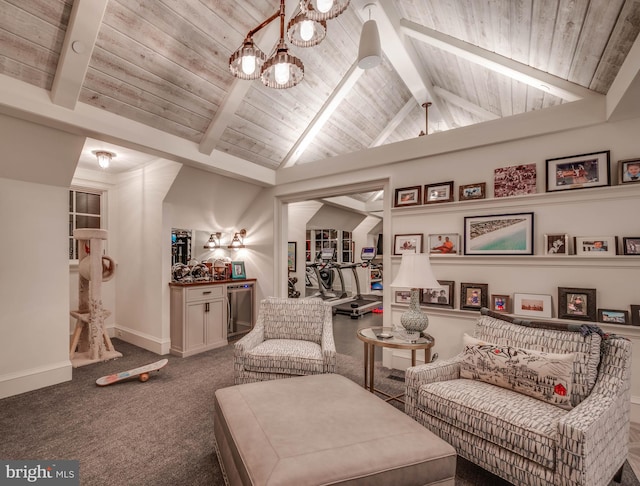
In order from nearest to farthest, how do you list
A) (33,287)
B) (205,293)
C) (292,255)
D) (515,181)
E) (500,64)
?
(500,64) < (515,181) < (33,287) < (205,293) < (292,255)

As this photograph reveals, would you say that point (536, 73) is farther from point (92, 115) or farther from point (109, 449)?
point (109, 449)

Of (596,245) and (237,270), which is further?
(237,270)

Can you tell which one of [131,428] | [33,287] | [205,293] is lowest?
[131,428]

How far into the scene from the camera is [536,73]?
255 centimetres

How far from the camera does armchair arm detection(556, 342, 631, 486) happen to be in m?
1.31

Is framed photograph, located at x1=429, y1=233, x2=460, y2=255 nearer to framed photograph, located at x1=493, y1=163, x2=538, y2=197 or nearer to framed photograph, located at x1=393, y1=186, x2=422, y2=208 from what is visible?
framed photograph, located at x1=393, y1=186, x2=422, y2=208

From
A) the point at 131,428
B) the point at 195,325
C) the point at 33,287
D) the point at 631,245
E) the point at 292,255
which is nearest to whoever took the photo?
the point at 131,428

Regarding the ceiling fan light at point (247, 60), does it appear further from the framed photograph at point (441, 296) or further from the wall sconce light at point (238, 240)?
the wall sconce light at point (238, 240)

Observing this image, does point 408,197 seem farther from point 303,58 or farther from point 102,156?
point 102,156

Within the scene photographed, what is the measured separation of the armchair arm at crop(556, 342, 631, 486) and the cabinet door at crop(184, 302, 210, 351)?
3609 millimetres

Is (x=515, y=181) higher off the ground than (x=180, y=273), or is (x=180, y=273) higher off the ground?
(x=515, y=181)

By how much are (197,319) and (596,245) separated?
13.6ft

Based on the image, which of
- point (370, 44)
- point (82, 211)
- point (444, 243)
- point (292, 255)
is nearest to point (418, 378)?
point (444, 243)

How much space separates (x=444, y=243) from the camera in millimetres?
3115
